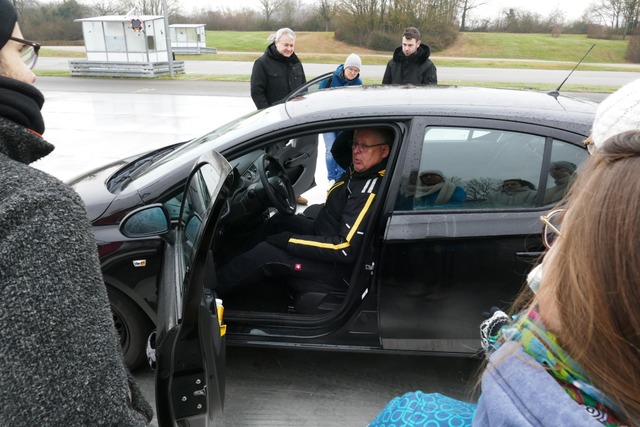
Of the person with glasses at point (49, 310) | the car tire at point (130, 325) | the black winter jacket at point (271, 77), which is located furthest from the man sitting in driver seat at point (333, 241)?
the black winter jacket at point (271, 77)

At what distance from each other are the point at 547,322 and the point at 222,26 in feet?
180

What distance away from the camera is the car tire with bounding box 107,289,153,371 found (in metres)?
2.50

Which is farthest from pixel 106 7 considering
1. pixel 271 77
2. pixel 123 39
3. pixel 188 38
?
pixel 271 77

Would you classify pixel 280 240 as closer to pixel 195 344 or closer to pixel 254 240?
pixel 254 240

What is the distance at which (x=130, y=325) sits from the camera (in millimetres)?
2553

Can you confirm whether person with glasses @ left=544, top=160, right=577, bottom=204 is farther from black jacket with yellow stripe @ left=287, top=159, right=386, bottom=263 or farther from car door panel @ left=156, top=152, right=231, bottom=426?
car door panel @ left=156, top=152, right=231, bottom=426

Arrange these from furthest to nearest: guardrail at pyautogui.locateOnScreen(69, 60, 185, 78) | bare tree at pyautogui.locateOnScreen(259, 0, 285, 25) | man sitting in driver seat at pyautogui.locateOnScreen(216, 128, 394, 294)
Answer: bare tree at pyautogui.locateOnScreen(259, 0, 285, 25) < guardrail at pyautogui.locateOnScreen(69, 60, 185, 78) < man sitting in driver seat at pyautogui.locateOnScreen(216, 128, 394, 294)

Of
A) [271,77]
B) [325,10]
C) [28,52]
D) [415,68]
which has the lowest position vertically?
[271,77]

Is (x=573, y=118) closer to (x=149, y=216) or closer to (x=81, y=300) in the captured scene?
(x=149, y=216)

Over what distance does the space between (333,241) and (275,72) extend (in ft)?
12.0

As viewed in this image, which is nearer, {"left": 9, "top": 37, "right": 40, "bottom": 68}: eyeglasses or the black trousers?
{"left": 9, "top": 37, "right": 40, "bottom": 68}: eyeglasses

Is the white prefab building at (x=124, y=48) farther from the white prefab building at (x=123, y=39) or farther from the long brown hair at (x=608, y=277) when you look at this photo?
the long brown hair at (x=608, y=277)

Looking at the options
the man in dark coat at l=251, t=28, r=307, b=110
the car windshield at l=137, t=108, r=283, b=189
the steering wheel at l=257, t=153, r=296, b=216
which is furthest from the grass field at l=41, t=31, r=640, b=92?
the car windshield at l=137, t=108, r=283, b=189

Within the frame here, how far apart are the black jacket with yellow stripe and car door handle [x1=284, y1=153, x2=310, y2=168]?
3.70 ft
